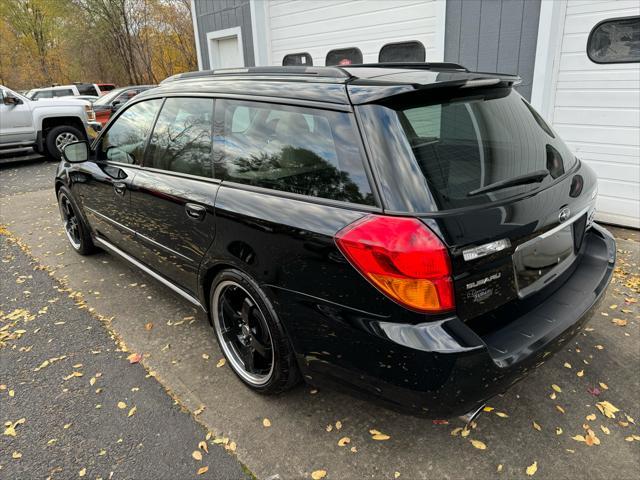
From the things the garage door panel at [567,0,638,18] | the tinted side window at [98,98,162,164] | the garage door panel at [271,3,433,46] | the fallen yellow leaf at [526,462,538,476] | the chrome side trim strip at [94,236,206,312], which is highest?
the garage door panel at [271,3,433,46]

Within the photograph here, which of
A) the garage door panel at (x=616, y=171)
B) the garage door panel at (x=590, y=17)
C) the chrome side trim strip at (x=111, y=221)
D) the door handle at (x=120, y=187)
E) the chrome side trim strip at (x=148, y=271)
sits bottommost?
the chrome side trim strip at (x=148, y=271)

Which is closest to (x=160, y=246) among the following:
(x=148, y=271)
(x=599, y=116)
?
(x=148, y=271)

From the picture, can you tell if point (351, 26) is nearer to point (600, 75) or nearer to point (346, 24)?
point (346, 24)

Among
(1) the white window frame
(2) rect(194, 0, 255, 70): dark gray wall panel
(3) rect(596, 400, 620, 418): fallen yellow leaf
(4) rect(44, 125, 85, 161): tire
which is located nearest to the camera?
(3) rect(596, 400, 620, 418): fallen yellow leaf

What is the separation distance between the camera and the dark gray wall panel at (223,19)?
8.37 meters

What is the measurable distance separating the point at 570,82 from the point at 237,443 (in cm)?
502

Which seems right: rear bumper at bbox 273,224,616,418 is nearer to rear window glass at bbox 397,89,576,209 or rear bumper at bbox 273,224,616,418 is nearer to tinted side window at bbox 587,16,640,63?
rear window glass at bbox 397,89,576,209

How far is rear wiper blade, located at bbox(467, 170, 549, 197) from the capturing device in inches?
74.4

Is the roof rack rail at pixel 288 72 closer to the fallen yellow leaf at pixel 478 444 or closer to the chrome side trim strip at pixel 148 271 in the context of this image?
the chrome side trim strip at pixel 148 271

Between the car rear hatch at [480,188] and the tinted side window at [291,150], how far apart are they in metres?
0.12

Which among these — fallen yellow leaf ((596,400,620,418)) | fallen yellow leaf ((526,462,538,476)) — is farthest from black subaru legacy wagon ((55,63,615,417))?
fallen yellow leaf ((596,400,620,418))

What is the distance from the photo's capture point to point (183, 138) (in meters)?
2.86

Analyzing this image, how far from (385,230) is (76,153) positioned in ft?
10.4

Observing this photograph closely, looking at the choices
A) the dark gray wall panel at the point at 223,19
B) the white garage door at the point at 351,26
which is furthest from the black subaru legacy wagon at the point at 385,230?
the dark gray wall panel at the point at 223,19
